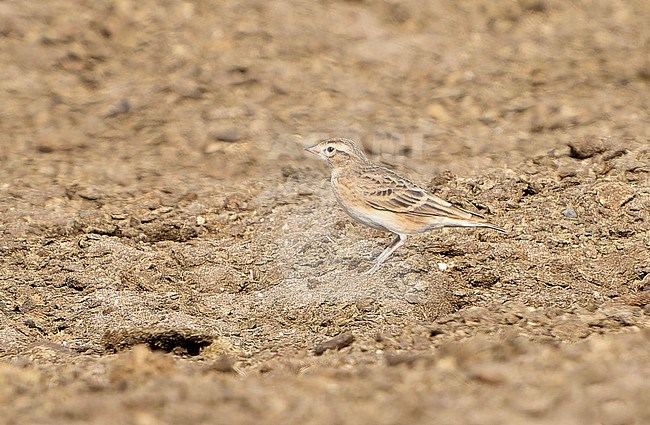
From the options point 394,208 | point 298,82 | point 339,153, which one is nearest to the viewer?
point 394,208

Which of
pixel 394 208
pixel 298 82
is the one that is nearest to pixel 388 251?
pixel 394 208

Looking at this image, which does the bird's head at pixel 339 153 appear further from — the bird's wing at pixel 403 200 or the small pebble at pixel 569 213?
the small pebble at pixel 569 213

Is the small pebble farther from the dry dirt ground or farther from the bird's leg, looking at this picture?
the bird's leg

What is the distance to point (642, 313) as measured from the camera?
21.2ft

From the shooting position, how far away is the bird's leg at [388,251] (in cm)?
727

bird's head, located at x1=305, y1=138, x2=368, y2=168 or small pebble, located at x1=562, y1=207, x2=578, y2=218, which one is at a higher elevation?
bird's head, located at x1=305, y1=138, x2=368, y2=168

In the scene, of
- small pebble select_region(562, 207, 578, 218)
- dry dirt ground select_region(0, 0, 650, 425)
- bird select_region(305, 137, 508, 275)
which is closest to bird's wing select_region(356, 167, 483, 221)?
bird select_region(305, 137, 508, 275)

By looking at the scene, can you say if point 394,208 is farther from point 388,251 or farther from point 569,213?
point 569,213

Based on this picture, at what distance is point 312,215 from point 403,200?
3.74 ft

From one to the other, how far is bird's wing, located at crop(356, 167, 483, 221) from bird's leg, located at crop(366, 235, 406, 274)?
10.1 inches

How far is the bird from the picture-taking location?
732 centimetres

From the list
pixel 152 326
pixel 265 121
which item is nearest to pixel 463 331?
pixel 152 326

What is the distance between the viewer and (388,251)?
24.3ft

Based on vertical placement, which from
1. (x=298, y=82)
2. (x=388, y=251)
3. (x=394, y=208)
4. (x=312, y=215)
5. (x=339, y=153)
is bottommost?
(x=312, y=215)
